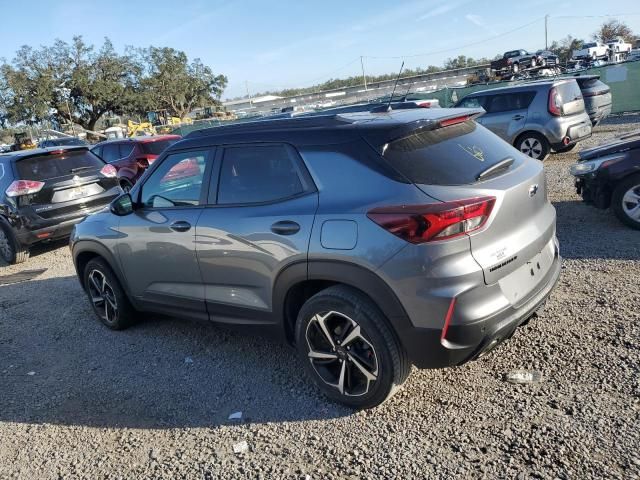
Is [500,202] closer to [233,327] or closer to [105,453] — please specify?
[233,327]

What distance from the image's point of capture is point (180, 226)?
3936 millimetres

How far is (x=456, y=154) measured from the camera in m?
3.14

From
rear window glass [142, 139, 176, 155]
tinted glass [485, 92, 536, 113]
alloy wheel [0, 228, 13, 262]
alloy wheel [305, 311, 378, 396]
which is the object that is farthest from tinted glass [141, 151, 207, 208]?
tinted glass [485, 92, 536, 113]

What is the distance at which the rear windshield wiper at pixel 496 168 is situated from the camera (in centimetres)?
304

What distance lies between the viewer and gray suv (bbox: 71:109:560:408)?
2.76 meters

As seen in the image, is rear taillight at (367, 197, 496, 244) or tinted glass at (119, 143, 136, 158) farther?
tinted glass at (119, 143, 136, 158)

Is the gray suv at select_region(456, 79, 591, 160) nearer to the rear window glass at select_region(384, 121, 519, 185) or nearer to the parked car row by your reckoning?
the parked car row

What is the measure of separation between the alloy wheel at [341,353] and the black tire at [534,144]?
348 inches

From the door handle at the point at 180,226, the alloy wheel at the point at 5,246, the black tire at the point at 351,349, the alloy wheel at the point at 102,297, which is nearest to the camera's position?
the black tire at the point at 351,349

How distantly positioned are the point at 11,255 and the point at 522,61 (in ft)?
118

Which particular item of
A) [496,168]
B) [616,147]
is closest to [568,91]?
[616,147]

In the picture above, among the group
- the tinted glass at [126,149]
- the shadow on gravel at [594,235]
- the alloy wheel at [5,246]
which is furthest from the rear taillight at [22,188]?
the shadow on gravel at [594,235]

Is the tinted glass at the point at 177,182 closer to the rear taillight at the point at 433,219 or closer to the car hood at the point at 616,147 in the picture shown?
the rear taillight at the point at 433,219

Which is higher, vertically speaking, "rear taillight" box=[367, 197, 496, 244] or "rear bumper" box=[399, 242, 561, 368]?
"rear taillight" box=[367, 197, 496, 244]
